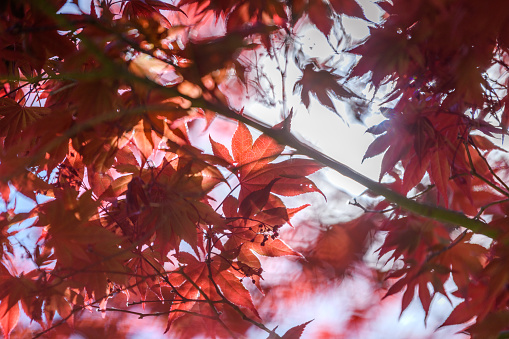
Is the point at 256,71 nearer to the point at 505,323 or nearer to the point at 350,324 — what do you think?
the point at 505,323

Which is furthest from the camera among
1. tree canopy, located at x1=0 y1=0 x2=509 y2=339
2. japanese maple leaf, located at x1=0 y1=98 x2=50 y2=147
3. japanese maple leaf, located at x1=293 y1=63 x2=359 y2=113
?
japanese maple leaf, located at x1=0 y1=98 x2=50 y2=147

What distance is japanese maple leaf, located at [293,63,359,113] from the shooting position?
750 mm

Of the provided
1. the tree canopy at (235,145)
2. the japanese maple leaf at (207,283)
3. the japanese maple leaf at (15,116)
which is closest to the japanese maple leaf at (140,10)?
the tree canopy at (235,145)

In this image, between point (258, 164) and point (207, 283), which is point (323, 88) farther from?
point (207, 283)

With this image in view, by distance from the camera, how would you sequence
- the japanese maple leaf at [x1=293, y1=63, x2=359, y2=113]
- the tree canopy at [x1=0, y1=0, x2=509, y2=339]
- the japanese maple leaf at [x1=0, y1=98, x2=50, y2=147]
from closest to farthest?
1. the tree canopy at [x1=0, y1=0, x2=509, y2=339]
2. the japanese maple leaf at [x1=293, y1=63, x2=359, y2=113]
3. the japanese maple leaf at [x1=0, y1=98, x2=50, y2=147]

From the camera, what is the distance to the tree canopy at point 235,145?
23.7 inches

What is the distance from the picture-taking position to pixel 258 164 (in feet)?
2.53

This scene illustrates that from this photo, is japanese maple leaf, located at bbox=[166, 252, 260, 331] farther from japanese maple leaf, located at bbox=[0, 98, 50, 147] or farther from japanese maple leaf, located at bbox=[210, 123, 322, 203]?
japanese maple leaf, located at bbox=[0, 98, 50, 147]

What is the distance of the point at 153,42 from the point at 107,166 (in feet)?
0.80

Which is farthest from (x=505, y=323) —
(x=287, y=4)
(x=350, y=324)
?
(x=350, y=324)

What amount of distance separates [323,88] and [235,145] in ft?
0.69

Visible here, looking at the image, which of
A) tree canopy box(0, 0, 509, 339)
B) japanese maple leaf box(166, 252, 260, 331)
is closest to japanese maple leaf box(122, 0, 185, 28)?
tree canopy box(0, 0, 509, 339)

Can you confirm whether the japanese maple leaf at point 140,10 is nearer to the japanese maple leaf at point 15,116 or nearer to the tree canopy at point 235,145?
the tree canopy at point 235,145

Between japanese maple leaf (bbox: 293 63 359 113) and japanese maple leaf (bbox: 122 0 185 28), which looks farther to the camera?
japanese maple leaf (bbox: 122 0 185 28)
